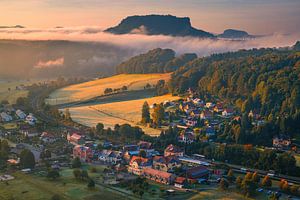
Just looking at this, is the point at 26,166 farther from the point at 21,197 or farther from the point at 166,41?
the point at 166,41

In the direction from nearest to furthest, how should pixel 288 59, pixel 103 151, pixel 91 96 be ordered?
pixel 103 151 → pixel 288 59 → pixel 91 96

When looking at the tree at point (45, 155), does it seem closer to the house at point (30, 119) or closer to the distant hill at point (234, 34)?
the house at point (30, 119)

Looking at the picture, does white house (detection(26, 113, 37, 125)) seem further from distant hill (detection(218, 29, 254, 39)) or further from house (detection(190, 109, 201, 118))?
distant hill (detection(218, 29, 254, 39))

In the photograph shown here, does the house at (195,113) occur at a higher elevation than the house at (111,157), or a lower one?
higher

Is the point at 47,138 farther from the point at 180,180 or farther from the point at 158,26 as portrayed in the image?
the point at 158,26

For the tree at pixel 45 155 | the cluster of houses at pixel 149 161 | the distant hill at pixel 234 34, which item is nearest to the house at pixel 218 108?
the cluster of houses at pixel 149 161

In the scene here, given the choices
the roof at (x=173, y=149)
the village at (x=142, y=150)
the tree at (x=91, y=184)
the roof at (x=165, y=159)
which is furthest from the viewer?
the roof at (x=173, y=149)

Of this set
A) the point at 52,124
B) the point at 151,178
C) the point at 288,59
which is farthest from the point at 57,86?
the point at 151,178
